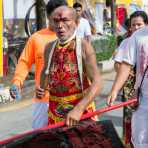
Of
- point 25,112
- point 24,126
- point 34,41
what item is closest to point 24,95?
point 25,112

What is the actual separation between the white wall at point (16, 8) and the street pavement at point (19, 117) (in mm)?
3124

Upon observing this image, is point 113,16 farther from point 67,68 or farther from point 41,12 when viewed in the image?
point 67,68

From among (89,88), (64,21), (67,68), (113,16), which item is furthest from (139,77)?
(113,16)

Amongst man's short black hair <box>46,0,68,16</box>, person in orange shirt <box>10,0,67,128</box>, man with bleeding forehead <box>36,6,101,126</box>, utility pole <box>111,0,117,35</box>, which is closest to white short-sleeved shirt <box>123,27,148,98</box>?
man with bleeding forehead <box>36,6,101,126</box>

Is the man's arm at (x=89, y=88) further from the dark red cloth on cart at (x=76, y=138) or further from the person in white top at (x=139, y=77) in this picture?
the person in white top at (x=139, y=77)

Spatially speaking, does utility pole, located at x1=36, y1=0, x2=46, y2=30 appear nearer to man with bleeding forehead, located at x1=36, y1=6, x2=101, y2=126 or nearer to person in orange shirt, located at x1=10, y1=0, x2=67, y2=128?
person in orange shirt, located at x1=10, y1=0, x2=67, y2=128

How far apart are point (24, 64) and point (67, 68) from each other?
0.82m

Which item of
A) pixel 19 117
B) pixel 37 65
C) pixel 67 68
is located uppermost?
pixel 67 68

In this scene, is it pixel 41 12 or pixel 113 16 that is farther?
pixel 113 16

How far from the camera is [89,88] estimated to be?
352 cm

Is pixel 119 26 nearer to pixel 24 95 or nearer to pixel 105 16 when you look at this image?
pixel 105 16

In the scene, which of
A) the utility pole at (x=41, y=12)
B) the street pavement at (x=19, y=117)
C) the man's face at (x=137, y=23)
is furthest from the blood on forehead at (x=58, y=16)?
the utility pole at (x=41, y=12)

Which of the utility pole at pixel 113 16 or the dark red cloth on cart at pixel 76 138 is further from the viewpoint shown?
the utility pole at pixel 113 16

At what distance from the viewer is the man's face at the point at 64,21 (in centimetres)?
368
